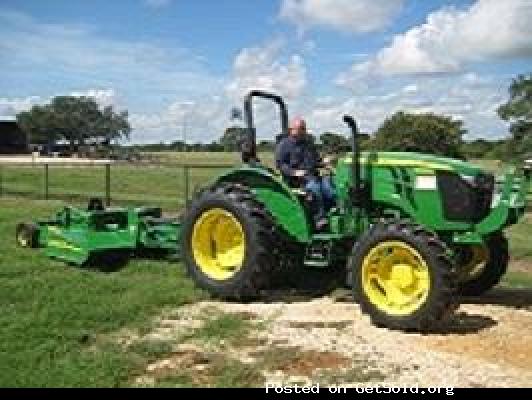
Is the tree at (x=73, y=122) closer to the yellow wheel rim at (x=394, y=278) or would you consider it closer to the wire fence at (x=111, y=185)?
the wire fence at (x=111, y=185)

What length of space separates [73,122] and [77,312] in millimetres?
121473

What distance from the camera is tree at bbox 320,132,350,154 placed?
9.07m

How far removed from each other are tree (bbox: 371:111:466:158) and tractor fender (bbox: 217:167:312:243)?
2556 centimetres

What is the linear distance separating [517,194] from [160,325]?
138 inches

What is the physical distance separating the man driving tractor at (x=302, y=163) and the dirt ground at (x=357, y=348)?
3.82 ft

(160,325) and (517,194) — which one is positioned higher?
(517,194)

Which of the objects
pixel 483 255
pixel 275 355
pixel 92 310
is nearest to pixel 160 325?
pixel 92 310

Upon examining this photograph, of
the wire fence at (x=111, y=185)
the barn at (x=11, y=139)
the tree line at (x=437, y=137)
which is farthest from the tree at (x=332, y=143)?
the barn at (x=11, y=139)

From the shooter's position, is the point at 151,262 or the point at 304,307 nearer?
the point at 304,307

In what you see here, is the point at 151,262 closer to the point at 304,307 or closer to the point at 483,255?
the point at 304,307

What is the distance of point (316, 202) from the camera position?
8875 mm

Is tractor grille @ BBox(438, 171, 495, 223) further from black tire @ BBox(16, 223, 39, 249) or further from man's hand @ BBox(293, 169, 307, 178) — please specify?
black tire @ BBox(16, 223, 39, 249)

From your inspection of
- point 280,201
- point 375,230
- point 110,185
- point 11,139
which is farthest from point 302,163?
point 11,139

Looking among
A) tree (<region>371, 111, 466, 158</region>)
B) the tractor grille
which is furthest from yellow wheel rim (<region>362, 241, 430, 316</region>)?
tree (<region>371, 111, 466, 158</region>)
